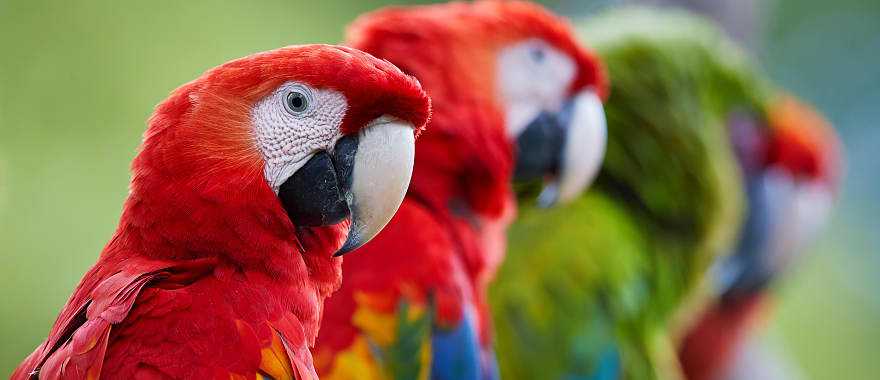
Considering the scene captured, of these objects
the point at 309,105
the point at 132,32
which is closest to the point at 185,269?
the point at 309,105

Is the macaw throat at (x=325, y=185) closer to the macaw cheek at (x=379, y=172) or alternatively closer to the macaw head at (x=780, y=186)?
the macaw cheek at (x=379, y=172)

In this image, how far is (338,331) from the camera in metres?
1.25

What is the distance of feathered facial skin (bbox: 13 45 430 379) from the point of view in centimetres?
96

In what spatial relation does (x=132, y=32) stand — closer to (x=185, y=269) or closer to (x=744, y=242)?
(x=744, y=242)

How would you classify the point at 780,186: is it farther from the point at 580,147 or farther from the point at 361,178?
the point at 361,178

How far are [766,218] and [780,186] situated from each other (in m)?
0.09

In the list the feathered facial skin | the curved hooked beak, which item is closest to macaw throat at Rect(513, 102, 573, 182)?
the curved hooked beak

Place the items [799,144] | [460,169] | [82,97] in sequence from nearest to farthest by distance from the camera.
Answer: [460,169], [799,144], [82,97]

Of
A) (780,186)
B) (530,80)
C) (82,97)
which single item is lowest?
(82,97)

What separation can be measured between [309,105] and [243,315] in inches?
8.2

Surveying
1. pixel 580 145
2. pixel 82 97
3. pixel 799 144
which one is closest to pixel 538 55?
pixel 580 145

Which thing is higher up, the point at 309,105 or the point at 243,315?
the point at 309,105

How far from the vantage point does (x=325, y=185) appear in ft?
3.23

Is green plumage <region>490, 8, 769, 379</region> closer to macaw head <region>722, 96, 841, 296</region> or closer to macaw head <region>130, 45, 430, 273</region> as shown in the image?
macaw head <region>722, 96, 841, 296</region>
